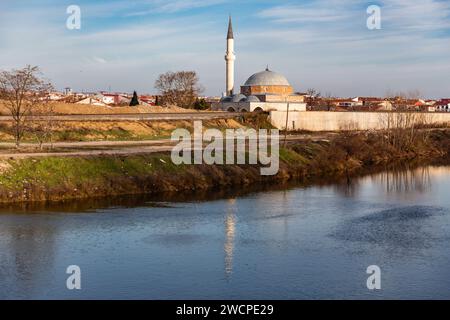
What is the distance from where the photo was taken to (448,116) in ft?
303

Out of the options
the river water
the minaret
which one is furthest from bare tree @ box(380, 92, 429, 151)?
the river water

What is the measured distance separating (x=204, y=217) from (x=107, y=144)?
1784cm

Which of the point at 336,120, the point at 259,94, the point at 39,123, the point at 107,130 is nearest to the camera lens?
the point at 39,123

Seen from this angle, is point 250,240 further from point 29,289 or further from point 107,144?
point 107,144

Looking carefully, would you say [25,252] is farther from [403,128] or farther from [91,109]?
[403,128]

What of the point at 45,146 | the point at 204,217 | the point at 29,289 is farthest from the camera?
the point at 45,146

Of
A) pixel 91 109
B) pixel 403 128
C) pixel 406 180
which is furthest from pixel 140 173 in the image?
pixel 403 128

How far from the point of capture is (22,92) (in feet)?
137

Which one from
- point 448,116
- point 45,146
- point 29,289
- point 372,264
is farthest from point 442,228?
point 448,116

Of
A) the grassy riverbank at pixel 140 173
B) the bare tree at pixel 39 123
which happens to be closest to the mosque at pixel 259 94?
the grassy riverbank at pixel 140 173

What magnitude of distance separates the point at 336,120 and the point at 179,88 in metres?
26.7

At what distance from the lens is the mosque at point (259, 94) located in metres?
78.4

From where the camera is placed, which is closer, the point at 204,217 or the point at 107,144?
the point at 204,217
